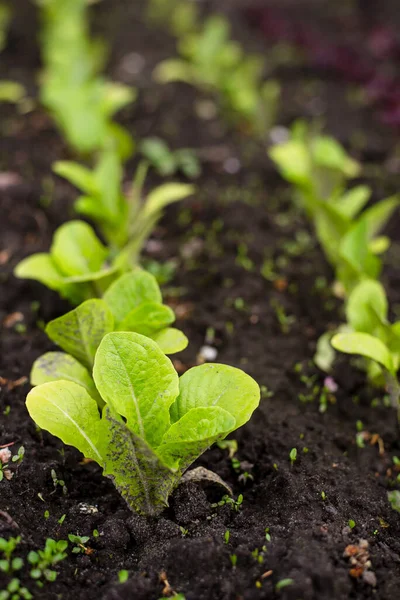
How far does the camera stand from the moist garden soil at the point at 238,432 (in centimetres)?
154

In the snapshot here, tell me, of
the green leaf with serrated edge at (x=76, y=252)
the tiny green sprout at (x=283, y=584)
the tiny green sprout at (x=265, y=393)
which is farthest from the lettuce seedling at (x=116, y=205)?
the tiny green sprout at (x=283, y=584)

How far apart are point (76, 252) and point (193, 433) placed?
1.08 meters

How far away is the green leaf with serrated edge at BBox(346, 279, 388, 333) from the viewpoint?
88.0 inches

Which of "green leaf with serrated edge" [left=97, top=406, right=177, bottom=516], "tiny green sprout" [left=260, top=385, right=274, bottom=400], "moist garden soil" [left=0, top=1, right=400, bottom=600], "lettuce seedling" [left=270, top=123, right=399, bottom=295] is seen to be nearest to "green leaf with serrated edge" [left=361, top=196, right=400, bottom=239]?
"lettuce seedling" [left=270, top=123, right=399, bottom=295]

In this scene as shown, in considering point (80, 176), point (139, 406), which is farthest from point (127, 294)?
point (80, 176)

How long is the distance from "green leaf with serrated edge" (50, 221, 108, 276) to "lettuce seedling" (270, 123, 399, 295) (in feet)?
3.33

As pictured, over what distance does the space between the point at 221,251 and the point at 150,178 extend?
1.01 metres

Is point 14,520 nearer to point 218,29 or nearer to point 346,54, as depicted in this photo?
point 218,29

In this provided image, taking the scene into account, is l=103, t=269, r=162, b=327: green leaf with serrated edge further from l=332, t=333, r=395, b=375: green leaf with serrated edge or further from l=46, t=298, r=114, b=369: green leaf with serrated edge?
l=332, t=333, r=395, b=375: green leaf with serrated edge

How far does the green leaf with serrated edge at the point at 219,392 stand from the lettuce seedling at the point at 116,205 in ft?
3.53

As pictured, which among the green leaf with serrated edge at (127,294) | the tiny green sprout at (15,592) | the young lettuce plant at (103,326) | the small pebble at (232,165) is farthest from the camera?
the small pebble at (232,165)

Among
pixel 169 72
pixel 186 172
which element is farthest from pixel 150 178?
pixel 169 72

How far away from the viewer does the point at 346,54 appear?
18.2ft

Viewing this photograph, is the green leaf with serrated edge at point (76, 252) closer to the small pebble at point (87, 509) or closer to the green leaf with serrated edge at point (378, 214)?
the small pebble at point (87, 509)
